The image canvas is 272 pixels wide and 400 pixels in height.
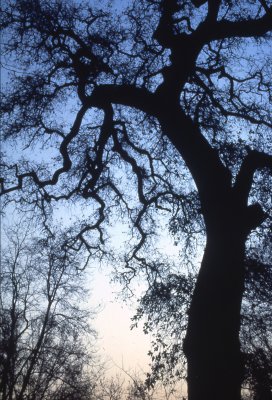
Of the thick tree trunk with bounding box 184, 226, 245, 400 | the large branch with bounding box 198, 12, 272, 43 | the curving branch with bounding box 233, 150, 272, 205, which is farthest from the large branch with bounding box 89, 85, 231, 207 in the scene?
the large branch with bounding box 198, 12, 272, 43

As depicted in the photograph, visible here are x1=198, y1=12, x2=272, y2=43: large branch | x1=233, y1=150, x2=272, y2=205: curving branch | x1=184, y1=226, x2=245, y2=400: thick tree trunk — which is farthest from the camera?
x1=198, y1=12, x2=272, y2=43: large branch

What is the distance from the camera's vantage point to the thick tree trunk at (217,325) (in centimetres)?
409

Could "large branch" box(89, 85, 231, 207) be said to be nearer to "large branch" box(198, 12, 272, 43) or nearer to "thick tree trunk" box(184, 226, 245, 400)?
"thick tree trunk" box(184, 226, 245, 400)

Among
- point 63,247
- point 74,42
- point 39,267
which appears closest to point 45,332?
point 39,267

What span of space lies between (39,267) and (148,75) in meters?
13.8

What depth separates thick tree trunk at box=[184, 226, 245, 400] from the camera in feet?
13.4

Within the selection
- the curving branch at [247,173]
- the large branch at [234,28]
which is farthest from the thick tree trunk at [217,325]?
the large branch at [234,28]

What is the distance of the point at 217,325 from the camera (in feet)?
14.6

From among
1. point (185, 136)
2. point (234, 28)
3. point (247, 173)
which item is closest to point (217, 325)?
point (247, 173)

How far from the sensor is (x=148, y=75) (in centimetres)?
1172

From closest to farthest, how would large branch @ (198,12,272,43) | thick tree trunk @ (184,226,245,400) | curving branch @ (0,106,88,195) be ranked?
1. thick tree trunk @ (184,226,245,400)
2. large branch @ (198,12,272,43)
3. curving branch @ (0,106,88,195)

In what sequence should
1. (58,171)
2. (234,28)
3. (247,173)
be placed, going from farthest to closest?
(58,171) → (234,28) → (247,173)

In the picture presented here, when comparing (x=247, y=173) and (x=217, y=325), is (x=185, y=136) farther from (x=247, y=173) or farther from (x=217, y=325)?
(x=217, y=325)

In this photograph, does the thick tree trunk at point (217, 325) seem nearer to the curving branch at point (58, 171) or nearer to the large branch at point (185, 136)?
the large branch at point (185, 136)
